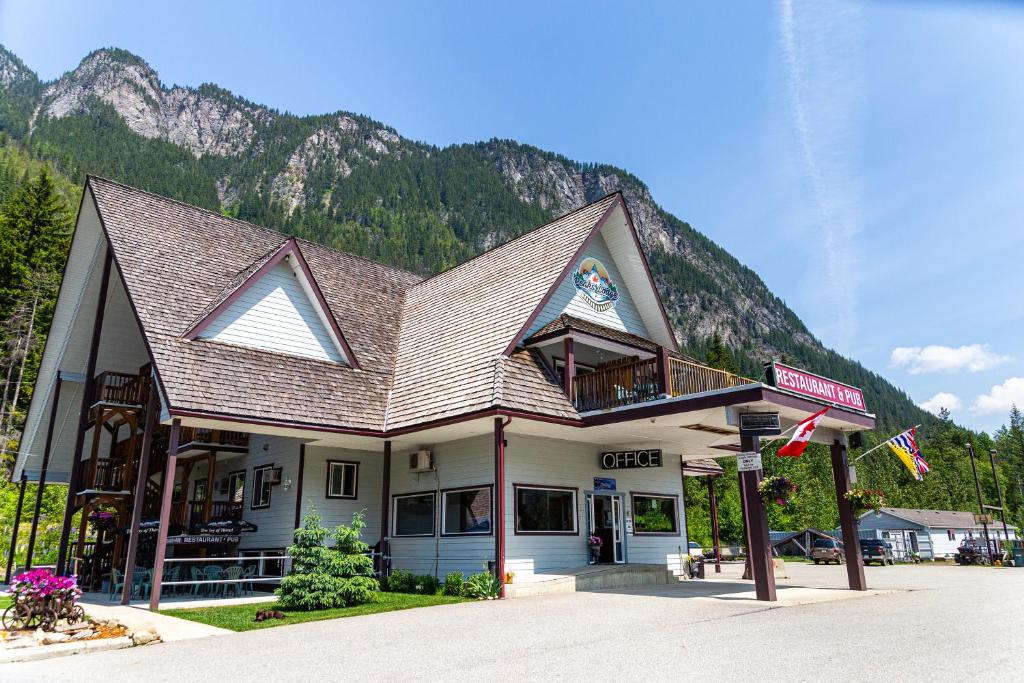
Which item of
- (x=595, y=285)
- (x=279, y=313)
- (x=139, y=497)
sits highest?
(x=595, y=285)

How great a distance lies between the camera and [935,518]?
202ft

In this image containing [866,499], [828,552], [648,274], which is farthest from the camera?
[828,552]

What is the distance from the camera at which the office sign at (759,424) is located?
1488cm

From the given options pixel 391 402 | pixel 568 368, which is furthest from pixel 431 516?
pixel 568 368

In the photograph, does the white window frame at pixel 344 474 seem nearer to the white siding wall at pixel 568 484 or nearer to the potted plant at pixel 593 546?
the white siding wall at pixel 568 484

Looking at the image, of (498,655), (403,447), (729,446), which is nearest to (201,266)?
(403,447)

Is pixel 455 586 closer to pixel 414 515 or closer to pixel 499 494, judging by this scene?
pixel 499 494

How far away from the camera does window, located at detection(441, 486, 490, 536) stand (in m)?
17.4

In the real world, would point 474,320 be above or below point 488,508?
above

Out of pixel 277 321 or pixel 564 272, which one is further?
pixel 564 272

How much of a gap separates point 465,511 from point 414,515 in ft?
6.85

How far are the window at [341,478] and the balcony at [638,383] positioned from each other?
6.89 metres

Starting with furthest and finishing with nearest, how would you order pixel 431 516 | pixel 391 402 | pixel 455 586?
1. pixel 391 402
2. pixel 431 516
3. pixel 455 586

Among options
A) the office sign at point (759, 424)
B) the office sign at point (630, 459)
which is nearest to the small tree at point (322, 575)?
the office sign at point (630, 459)
